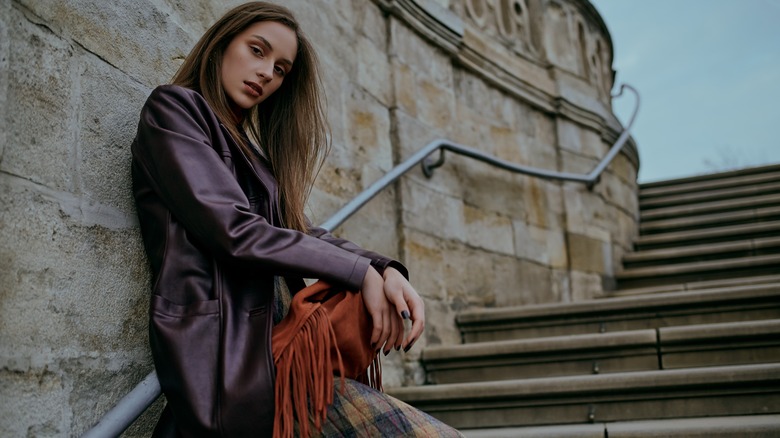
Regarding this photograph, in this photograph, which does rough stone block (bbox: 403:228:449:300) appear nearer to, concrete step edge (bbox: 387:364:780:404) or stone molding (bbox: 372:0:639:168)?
concrete step edge (bbox: 387:364:780:404)

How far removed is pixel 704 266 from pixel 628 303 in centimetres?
155

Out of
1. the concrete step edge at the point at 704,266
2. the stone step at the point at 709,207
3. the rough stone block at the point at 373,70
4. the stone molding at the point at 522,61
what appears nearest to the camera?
the rough stone block at the point at 373,70

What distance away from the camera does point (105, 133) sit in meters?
1.75

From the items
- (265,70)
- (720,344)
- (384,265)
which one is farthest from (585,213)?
(384,265)

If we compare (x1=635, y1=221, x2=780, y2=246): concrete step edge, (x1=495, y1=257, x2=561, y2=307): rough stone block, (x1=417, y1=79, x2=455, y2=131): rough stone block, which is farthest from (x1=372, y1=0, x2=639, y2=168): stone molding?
(x1=495, y1=257, x2=561, y2=307): rough stone block

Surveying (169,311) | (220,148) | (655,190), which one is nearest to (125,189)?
(220,148)

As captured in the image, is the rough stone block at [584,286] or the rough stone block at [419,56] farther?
the rough stone block at [584,286]

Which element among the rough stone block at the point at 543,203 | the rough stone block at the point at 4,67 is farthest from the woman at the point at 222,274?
A: the rough stone block at the point at 543,203

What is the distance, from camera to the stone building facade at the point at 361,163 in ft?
4.94

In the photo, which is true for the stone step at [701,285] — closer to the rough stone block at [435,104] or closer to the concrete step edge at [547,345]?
the concrete step edge at [547,345]

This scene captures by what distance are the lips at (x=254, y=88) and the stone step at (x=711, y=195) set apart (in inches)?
218

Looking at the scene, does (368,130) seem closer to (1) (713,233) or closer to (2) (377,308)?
(2) (377,308)

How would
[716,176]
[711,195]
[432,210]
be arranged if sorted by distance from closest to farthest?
[432,210] < [711,195] < [716,176]

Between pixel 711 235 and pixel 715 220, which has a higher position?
pixel 715 220
